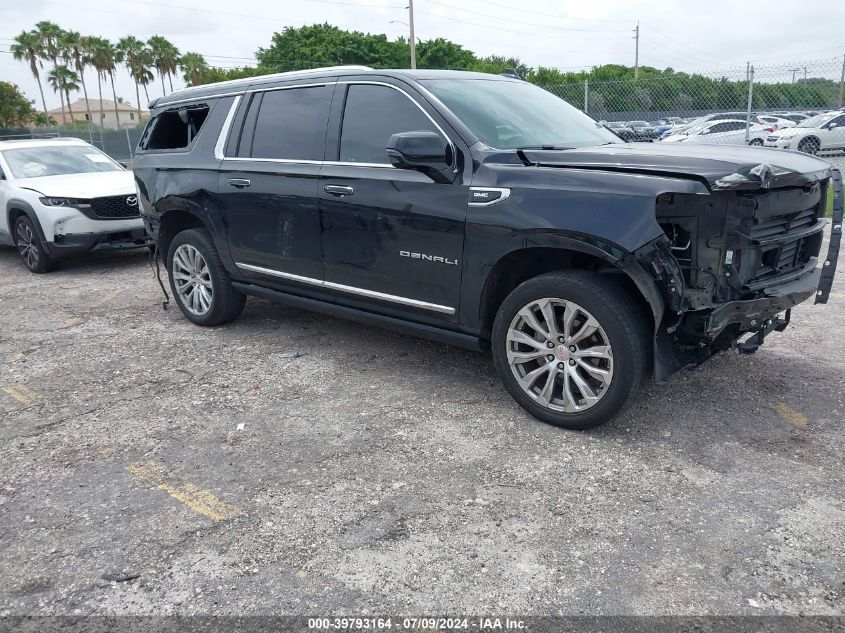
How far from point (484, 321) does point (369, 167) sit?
1213mm

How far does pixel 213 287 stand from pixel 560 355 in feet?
10.3

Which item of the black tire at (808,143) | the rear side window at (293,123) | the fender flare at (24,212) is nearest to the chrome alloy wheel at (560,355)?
the rear side window at (293,123)

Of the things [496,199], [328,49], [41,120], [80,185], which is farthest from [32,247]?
[41,120]

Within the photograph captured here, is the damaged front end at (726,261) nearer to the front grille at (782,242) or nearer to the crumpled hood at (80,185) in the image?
the front grille at (782,242)

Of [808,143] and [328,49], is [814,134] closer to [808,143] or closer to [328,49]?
[808,143]

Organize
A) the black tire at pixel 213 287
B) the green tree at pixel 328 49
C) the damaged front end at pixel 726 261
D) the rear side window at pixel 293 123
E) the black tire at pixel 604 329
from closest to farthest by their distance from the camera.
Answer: the damaged front end at pixel 726 261 < the black tire at pixel 604 329 < the rear side window at pixel 293 123 < the black tire at pixel 213 287 < the green tree at pixel 328 49

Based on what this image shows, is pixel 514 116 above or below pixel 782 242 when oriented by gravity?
above

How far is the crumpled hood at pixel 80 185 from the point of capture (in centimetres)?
858

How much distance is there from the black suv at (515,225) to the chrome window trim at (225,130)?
0.06 ft

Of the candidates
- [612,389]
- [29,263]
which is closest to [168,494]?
[612,389]

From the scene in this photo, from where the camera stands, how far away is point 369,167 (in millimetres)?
4406

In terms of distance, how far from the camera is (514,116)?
4.45m

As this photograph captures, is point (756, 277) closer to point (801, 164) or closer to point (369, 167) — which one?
point (801, 164)

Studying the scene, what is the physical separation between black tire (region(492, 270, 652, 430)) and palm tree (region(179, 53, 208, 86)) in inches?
2777
